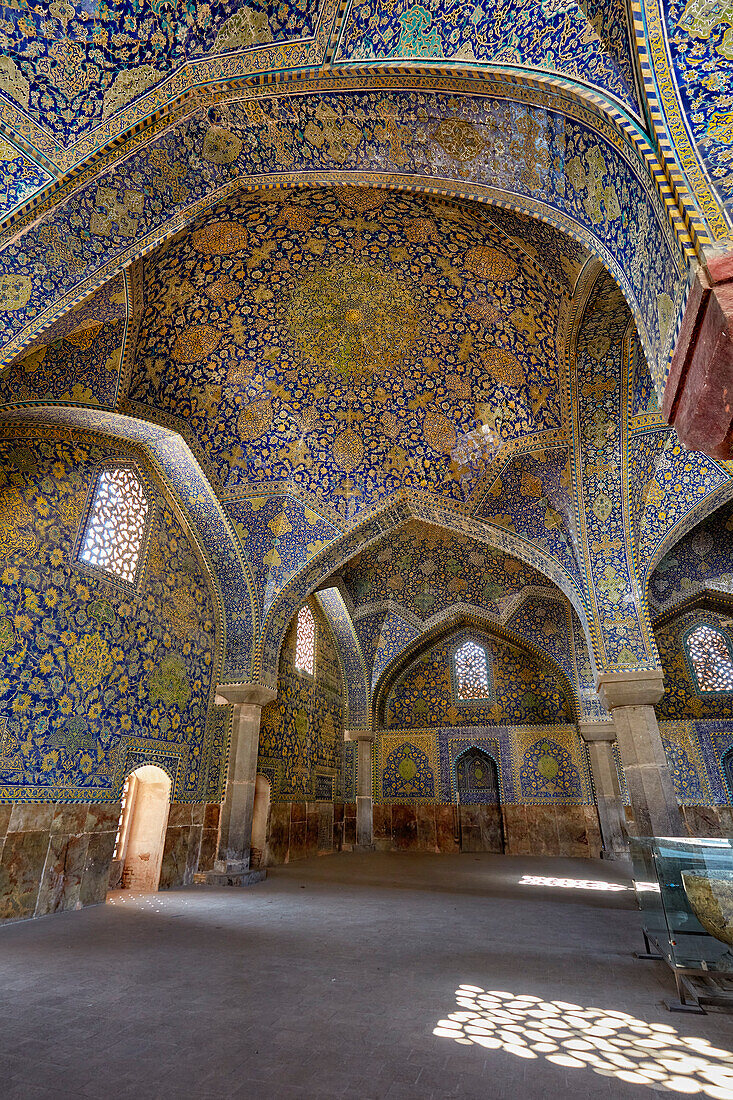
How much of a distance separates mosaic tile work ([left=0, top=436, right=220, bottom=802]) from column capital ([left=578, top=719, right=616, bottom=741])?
7.79m

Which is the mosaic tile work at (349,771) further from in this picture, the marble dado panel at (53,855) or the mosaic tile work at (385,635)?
the marble dado panel at (53,855)

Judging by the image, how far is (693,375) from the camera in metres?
2.77

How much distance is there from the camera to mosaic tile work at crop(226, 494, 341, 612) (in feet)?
29.5

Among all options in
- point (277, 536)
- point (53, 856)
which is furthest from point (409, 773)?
point (53, 856)

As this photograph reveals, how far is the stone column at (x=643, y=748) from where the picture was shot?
6.68 m

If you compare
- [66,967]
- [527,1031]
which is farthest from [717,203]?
[66,967]

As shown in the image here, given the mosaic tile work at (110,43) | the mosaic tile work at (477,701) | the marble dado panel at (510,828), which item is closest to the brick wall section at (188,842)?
the marble dado panel at (510,828)

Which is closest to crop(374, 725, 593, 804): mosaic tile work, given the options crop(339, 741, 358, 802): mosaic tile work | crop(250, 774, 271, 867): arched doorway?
crop(339, 741, 358, 802): mosaic tile work

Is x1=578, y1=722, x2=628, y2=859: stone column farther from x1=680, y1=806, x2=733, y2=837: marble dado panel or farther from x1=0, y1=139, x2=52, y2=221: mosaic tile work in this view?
x1=0, y1=139, x2=52, y2=221: mosaic tile work

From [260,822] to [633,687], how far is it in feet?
22.5

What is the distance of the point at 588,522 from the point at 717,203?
5445 mm

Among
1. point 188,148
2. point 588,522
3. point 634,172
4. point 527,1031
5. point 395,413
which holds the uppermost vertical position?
point 395,413

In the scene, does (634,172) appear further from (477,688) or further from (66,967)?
(477,688)

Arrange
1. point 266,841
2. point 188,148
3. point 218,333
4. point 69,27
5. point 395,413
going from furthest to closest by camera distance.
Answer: point 266,841
point 395,413
point 218,333
point 188,148
point 69,27
